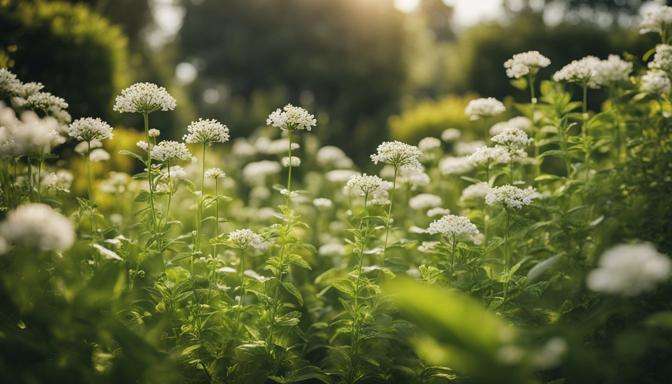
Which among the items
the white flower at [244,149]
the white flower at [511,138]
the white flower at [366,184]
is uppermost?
the white flower at [244,149]

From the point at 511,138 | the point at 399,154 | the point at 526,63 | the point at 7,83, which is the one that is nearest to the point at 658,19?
the point at 526,63

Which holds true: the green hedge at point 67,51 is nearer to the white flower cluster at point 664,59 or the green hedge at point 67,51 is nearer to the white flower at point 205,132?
the white flower at point 205,132

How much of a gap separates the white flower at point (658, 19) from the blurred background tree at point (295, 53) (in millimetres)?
5283

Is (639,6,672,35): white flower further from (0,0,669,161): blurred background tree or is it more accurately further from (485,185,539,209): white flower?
(0,0,669,161): blurred background tree

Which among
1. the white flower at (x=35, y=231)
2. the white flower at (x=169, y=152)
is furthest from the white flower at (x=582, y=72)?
the white flower at (x=35, y=231)

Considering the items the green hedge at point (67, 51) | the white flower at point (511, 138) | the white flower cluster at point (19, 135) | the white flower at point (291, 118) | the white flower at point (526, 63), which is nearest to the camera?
the white flower cluster at point (19, 135)

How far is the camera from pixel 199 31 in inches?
959

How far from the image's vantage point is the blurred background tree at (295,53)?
641cm

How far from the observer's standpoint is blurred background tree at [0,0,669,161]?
21.0 ft

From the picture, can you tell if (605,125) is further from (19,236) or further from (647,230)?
(19,236)

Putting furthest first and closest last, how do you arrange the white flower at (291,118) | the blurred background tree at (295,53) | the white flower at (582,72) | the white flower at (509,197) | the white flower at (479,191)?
1. the blurred background tree at (295,53)
2. the white flower at (479,191)
3. the white flower at (582,72)
4. the white flower at (291,118)
5. the white flower at (509,197)

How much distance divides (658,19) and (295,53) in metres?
20.0

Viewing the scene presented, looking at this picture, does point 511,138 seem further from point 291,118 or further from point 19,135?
point 19,135

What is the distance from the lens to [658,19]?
3086 millimetres
